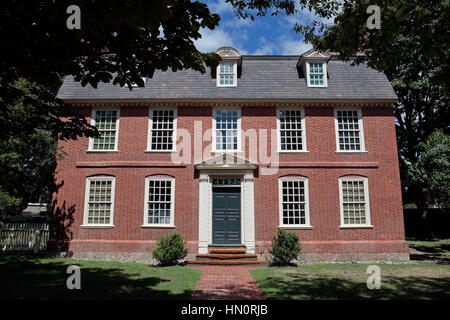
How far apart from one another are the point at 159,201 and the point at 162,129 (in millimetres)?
3486

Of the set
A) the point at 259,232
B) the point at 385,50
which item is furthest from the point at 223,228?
the point at 385,50

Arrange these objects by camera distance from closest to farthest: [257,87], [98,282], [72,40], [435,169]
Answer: [72,40]
[98,282]
[257,87]
[435,169]

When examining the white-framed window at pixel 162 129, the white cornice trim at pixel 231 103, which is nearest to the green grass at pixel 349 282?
the white-framed window at pixel 162 129

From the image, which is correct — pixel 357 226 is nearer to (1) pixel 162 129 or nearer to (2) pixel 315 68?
(2) pixel 315 68

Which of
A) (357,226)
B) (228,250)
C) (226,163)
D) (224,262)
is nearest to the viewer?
(224,262)

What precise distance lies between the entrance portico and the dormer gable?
5.60m

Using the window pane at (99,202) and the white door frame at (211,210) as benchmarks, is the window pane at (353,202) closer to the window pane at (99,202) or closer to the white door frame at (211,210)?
the white door frame at (211,210)

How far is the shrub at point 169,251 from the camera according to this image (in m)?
11.9

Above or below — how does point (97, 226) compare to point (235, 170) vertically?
below

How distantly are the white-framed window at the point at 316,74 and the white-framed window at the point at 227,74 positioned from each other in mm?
3798

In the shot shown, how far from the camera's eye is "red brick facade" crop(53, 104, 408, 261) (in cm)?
1354

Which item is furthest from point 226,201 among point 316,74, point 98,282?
point 316,74

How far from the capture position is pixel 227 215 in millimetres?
13852

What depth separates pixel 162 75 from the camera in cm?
1566
